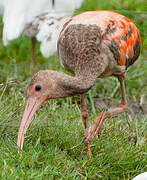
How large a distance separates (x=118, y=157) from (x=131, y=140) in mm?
433

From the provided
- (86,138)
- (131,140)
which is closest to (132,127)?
(131,140)

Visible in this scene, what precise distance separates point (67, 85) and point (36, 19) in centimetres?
266

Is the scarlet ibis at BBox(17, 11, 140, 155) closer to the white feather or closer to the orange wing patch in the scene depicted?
the orange wing patch

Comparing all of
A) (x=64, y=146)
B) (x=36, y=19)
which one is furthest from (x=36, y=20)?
(x=64, y=146)

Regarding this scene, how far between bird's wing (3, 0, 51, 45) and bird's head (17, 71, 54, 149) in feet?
8.07

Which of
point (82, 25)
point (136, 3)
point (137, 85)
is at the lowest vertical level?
point (137, 85)

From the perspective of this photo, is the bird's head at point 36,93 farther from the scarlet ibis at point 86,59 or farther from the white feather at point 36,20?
the white feather at point 36,20

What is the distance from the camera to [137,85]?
626 centimetres

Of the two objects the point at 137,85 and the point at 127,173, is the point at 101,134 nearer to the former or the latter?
the point at 127,173

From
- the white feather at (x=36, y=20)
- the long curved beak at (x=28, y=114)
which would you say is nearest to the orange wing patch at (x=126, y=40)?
the long curved beak at (x=28, y=114)

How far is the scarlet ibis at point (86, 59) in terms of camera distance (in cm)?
380

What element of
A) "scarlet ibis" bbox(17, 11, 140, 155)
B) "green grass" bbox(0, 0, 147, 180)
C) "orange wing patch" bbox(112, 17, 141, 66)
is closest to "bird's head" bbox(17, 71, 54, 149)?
"scarlet ibis" bbox(17, 11, 140, 155)

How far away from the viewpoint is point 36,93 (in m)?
3.75

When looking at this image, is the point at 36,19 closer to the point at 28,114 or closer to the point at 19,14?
the point at 19,14
